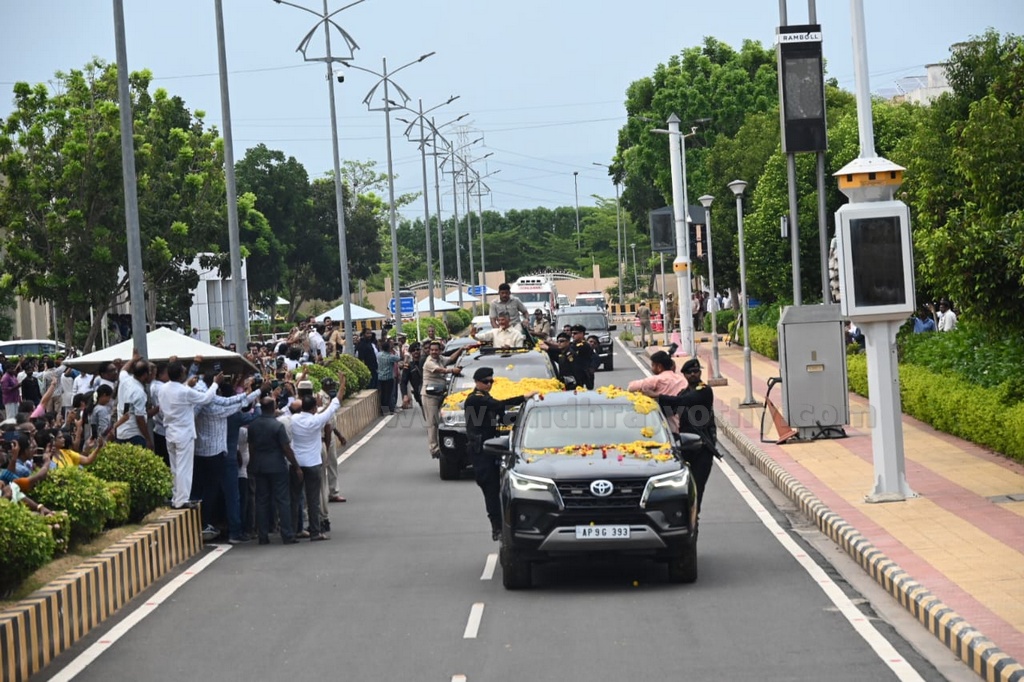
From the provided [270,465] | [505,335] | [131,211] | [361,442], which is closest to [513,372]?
[505,335]

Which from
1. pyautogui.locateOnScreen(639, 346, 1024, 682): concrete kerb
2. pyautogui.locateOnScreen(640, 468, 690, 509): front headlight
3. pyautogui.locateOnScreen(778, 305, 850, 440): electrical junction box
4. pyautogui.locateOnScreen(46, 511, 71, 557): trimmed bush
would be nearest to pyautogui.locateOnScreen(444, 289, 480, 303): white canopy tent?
pyautogui.locateOnScreen(778, 305, 850, 440): electrical junction box

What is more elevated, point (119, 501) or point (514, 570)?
point (119, 501)

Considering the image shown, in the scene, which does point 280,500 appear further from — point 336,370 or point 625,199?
point 625,199

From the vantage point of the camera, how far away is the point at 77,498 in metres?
14.4

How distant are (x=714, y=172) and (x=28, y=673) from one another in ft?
181

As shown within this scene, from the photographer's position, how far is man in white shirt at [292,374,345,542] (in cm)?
1788

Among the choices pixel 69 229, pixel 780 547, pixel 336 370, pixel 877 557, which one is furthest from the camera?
pixel 69 229

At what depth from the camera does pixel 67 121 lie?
43594 mm

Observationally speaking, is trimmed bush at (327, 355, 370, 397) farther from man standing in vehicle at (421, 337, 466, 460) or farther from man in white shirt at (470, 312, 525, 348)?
man standing in vehicle at (421, 337, 466, 460)

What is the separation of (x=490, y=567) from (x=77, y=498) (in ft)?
13.2

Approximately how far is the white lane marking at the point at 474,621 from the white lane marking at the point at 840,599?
2913mm

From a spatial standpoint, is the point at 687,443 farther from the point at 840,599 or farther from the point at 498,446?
the point at 840,599

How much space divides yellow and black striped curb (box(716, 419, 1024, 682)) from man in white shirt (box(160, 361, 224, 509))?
275 inches

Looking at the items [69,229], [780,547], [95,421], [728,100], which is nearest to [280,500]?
[95,421]
